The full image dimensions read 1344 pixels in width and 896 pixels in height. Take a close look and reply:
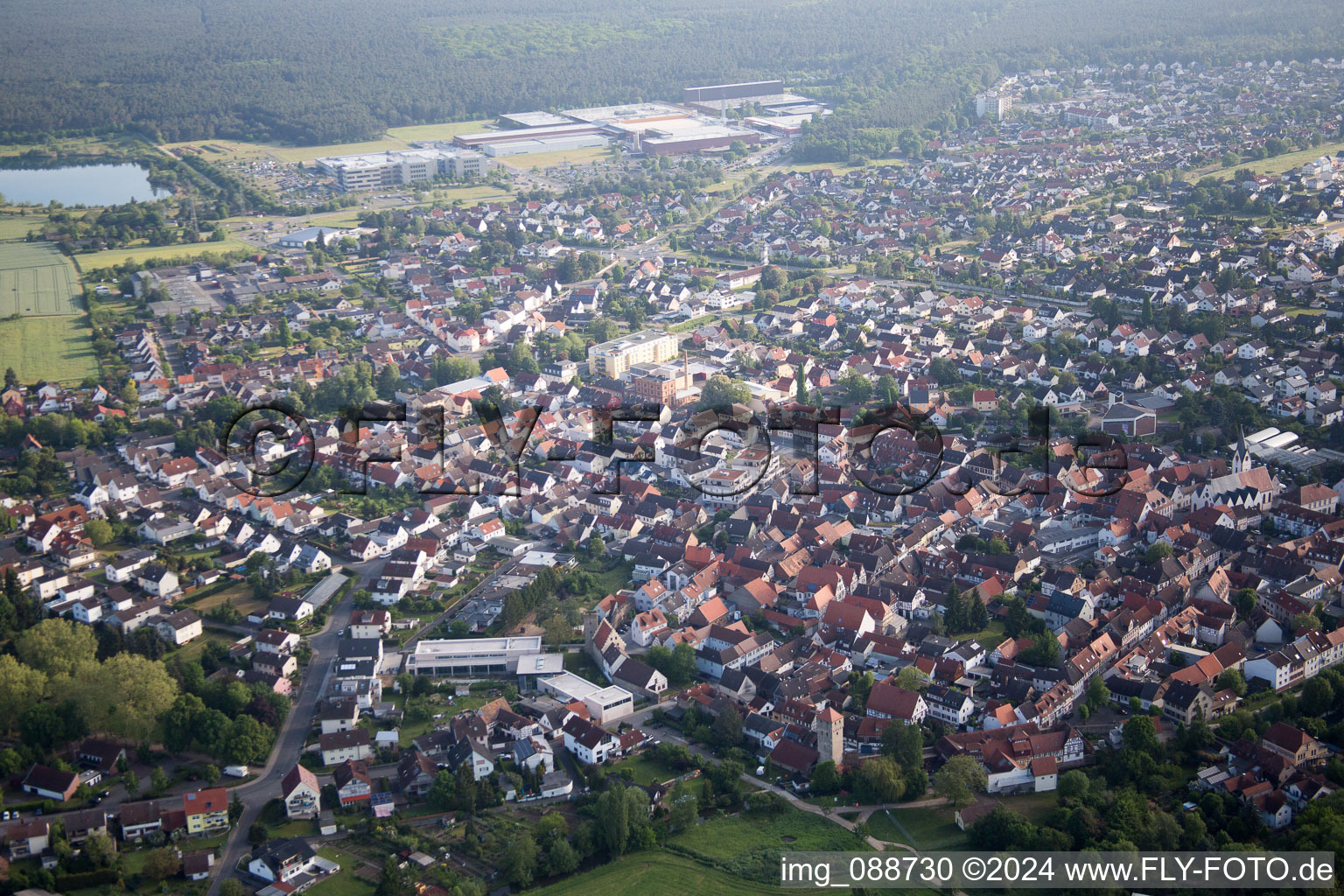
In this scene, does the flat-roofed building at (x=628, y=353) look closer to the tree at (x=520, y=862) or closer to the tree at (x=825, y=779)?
the tree at (x=825, y=779)

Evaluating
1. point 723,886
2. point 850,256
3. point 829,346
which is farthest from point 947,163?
point 723,886

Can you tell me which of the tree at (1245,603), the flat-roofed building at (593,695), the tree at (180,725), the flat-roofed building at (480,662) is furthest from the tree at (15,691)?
the tree at (1245,603)

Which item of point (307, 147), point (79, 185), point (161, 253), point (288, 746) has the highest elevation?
point (307, 147)

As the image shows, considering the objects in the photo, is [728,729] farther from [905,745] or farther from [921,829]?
[921,829]

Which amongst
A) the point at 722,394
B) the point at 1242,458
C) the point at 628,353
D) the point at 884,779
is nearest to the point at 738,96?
the point at 628,353

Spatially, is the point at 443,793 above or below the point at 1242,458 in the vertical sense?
below

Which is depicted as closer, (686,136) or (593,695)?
(593,695)

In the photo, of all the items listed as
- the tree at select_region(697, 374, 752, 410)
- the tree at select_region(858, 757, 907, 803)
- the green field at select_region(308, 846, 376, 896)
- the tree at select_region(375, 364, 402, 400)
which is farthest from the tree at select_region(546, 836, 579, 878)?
the tree at select_region(375, 364, 402, 400)
